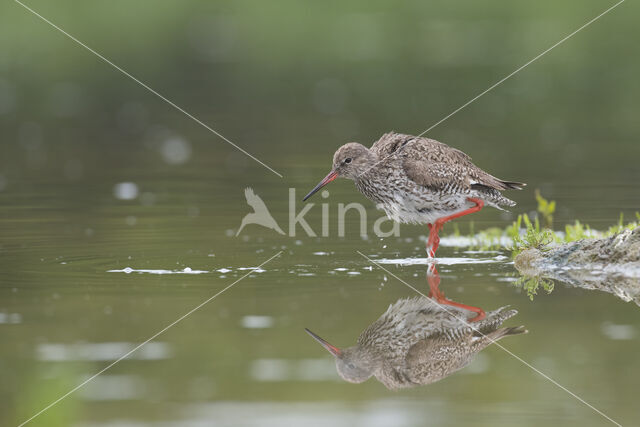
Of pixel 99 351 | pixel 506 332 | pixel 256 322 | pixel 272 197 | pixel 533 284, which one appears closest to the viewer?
pixel 99 351

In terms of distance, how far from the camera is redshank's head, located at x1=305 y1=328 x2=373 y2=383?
709 centimetres

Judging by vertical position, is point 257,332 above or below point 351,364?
above

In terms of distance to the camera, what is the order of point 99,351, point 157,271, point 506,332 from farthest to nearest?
point 157,271 < point 506,332 < point 99,351

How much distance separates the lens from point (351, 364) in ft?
23.8

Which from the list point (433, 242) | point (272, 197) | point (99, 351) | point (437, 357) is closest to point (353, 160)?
point (433, 242)

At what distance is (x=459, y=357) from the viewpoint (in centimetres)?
736

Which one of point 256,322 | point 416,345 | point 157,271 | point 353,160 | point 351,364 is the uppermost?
point 353,160

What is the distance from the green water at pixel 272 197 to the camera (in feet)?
22.1

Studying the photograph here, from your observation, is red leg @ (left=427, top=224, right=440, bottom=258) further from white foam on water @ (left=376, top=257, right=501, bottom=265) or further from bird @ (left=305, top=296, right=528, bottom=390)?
bird @ (left=305, top=296, right=528, bottom=390)

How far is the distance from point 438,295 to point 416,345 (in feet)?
5.42

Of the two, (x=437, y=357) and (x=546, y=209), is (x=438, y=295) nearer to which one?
(x=437, y=357)

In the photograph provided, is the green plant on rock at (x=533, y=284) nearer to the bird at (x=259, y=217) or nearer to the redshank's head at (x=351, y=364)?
the redshank's head at (x=351, y=364)

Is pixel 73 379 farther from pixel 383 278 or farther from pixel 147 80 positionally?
pixel 147 80

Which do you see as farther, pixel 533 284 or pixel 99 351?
pixel 533 284
